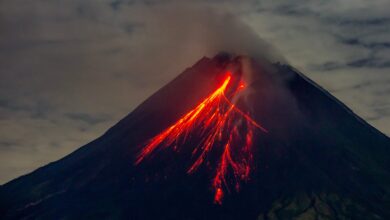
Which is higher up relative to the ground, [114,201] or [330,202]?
[114,201]

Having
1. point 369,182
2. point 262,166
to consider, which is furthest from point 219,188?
point 369,182

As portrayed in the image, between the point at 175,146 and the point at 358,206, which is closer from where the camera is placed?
the point at 358,206

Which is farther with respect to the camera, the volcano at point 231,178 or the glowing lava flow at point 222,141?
the glowing lava flow at point 222,141

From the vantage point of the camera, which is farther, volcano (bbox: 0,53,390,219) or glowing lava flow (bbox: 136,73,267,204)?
glowing lava flow (bbox: 136,73,267,204)

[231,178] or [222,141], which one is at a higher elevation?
[222,141]

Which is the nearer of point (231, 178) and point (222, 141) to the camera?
point (231, 178)

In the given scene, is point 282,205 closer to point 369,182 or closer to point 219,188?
point 219,188

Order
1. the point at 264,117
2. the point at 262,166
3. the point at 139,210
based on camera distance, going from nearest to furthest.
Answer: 1. the point at 139,210
2. the point at 262,166
3. the point at 264,117

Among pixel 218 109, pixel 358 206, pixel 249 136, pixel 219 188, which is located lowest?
pixel 358 206
